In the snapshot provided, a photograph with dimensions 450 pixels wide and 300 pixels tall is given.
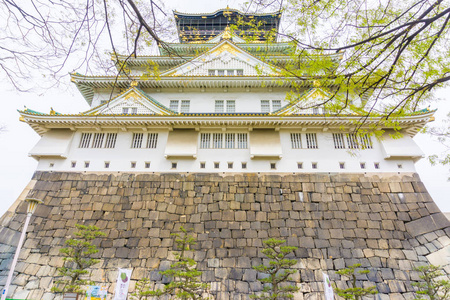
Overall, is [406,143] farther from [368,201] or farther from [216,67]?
[216,67]

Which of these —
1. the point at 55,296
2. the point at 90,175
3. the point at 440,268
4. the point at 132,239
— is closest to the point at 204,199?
the point at 132,239

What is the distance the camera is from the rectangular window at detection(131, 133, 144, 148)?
11.6m

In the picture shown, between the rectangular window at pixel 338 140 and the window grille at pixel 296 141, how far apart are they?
5.40 ft

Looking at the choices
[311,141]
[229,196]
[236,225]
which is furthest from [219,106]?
[236,225]

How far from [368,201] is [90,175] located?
495 inches

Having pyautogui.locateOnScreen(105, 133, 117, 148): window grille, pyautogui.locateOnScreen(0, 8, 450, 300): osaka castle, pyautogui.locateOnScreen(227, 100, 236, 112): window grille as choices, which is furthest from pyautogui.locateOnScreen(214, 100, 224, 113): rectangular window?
pyautogui.locateOnScreen(105, 133, 117, 148): window grille

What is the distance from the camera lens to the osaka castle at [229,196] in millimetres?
8828

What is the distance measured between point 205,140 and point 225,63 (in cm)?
553

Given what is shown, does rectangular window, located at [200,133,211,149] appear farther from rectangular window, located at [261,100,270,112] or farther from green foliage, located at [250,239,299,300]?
green foliage, located at [250,239,299,300]

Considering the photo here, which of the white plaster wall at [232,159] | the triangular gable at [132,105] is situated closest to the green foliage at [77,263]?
the white plaster wall at [232,159]

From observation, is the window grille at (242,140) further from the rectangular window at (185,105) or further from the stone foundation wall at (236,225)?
the rectangular window at (185,105)

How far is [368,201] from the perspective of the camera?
33.7 feet

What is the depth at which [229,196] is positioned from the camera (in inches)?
412

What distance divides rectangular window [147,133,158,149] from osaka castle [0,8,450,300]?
0.17ft
